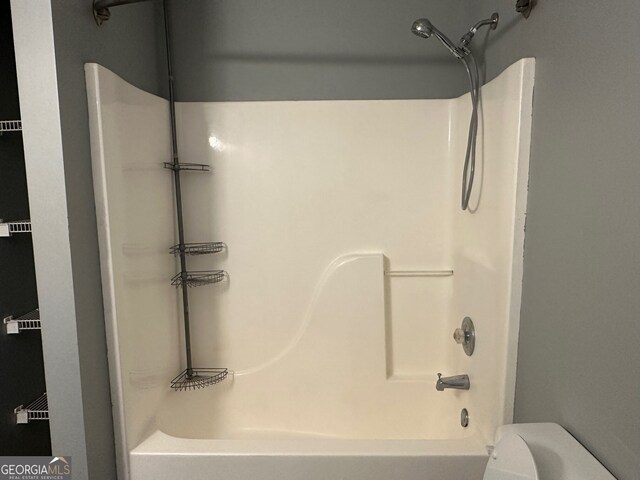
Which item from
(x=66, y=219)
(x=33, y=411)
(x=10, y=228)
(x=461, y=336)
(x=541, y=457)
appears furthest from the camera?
(x=461, y=336)

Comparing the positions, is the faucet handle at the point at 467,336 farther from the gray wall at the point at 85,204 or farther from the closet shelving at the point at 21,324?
the closet shelving at the point at 21,324

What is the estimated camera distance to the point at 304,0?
201 centimetres

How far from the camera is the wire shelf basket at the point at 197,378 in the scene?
201 centimetres

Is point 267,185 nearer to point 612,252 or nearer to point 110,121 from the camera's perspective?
point 110,121

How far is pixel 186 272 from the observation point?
209 centimetres

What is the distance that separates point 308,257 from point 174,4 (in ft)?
4.17

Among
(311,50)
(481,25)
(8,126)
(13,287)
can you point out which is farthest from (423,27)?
(13,287)

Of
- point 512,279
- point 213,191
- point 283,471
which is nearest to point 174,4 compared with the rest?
point 213,191

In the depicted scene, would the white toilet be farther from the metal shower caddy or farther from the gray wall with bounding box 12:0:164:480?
the metal shower caddy

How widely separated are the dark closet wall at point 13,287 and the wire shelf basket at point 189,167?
1.95ft

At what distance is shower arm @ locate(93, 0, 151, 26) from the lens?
1.39m

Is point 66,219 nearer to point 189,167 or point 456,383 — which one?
point 189,167

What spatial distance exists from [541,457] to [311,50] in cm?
176

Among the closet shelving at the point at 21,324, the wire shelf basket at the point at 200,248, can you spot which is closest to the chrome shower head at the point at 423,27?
the wire shelf basket at the point at 200,248
